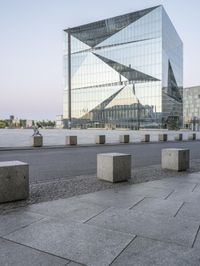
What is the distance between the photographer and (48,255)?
3590 mm

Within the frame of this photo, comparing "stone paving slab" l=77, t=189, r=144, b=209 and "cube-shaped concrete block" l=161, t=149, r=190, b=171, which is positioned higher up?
"cube-shaped concrete block" l=161, t=149, r=190, b=171

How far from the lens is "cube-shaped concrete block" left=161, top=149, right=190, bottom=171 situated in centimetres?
1065

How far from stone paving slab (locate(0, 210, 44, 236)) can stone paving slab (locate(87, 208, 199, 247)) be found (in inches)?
39.2

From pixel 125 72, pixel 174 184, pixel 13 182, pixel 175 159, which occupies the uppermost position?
pixel 125 72

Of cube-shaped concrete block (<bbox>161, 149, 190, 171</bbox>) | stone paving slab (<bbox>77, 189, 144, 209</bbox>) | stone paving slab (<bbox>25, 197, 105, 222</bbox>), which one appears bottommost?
stone paving slab (<bbox>77, 189, 144, 209</bbox>)

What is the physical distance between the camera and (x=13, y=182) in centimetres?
616

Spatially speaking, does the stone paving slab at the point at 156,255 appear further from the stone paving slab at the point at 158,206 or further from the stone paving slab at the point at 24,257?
the stone paving slab at the point at 158,206

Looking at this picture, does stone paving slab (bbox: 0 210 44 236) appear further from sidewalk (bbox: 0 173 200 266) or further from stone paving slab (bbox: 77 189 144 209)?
stone paving slab (bbox: 77 189 144 209)

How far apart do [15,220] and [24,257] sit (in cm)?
147

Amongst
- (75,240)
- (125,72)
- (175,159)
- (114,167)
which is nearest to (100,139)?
(175,159)

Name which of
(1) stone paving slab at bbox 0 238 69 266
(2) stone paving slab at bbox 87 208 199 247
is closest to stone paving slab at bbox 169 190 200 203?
(2) stone paving slab at bbox 87 208 199 247

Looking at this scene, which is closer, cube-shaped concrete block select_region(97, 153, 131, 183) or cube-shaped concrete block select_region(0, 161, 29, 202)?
cube-shaped concrete block select_region(0, 161, 29, 202)

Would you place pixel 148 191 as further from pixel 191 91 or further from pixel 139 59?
pixel 191 91

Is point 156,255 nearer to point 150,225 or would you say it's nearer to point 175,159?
point 150,225
